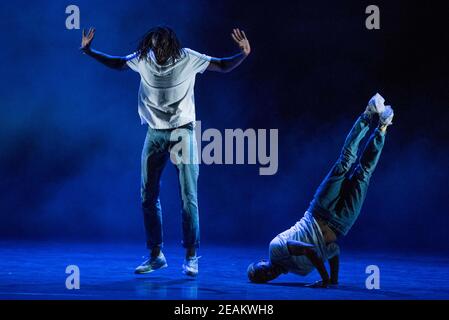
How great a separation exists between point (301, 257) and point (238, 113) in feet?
7.63

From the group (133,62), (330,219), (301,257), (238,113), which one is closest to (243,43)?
(133,62)

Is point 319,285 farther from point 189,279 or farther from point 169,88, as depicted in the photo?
point 169,88

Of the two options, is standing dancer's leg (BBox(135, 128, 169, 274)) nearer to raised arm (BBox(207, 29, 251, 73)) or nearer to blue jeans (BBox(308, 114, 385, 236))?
raised arm (BBox(207, 29, 251, 73))

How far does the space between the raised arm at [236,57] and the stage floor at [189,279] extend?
103cm

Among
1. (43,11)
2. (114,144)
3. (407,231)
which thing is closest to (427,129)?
(407,231)

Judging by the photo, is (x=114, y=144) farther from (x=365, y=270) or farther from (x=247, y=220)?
(x=365, y=270)

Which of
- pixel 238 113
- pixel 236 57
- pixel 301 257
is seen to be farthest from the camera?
pixel 238 113

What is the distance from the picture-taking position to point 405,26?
506 cm

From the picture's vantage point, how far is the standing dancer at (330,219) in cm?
313

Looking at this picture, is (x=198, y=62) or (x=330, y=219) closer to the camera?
(x=330, y=219)

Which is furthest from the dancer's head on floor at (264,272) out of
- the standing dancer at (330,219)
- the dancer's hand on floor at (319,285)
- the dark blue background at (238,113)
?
the dark blue background at (238,113)

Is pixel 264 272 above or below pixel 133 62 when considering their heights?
below

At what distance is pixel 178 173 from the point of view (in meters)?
3.37

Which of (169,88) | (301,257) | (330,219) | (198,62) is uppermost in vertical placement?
(198,62)
